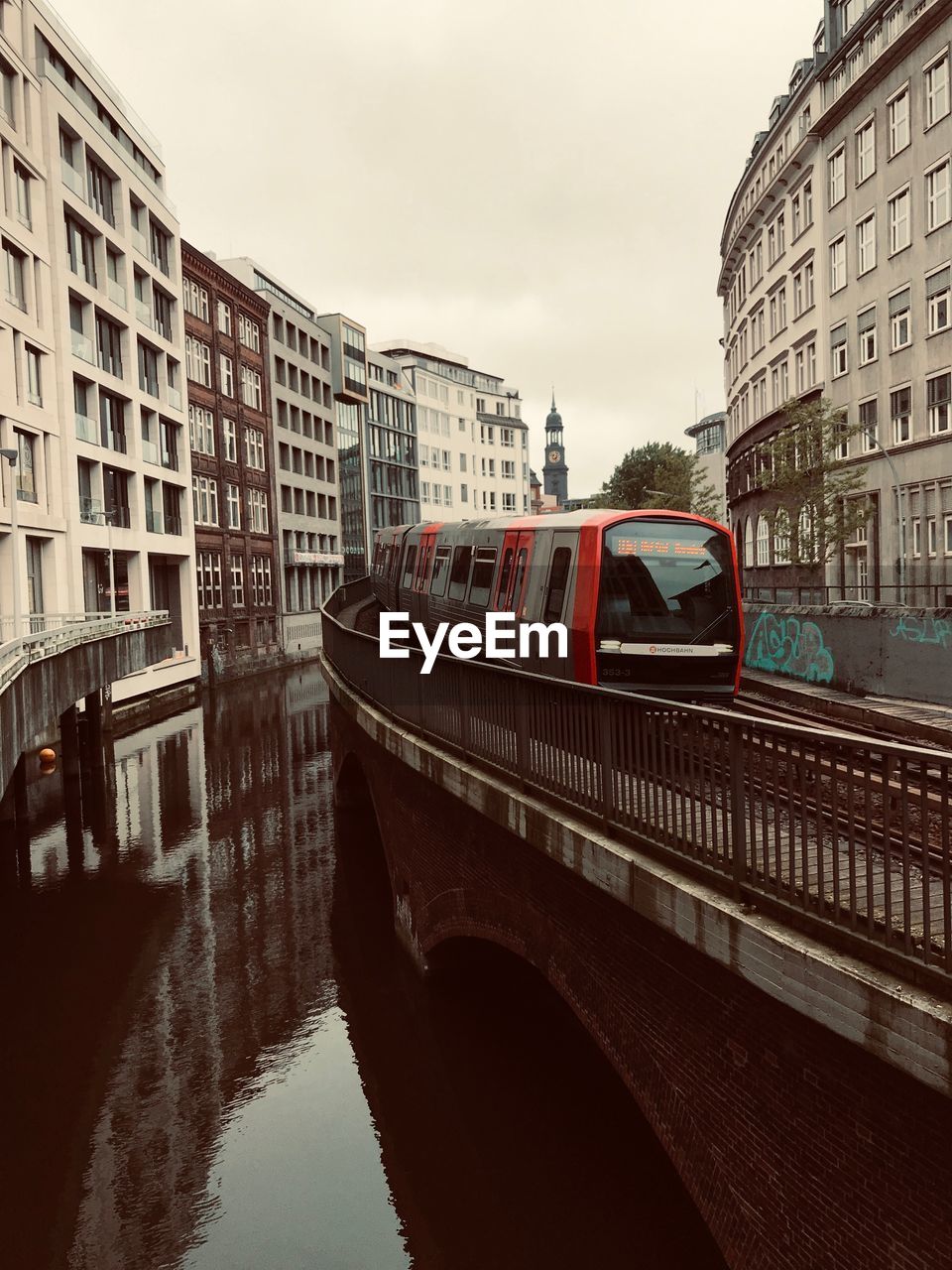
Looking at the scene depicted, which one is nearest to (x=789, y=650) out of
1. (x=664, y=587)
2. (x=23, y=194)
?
(x=664, y=587)

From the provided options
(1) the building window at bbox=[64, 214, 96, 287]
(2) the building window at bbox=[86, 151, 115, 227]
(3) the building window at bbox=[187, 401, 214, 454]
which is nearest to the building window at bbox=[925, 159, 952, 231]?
(1) the building window at bbox=[64, 214, 96, 287]

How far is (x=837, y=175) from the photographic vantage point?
4031 cm

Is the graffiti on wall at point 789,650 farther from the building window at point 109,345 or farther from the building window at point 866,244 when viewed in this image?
the building window at point 109,345

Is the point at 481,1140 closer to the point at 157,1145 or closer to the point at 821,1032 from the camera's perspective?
the point at 157,1145

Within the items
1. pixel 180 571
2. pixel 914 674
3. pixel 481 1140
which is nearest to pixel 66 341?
pixel 180 571

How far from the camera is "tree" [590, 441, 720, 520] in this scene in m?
63.5

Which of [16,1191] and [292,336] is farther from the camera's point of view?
[292,336]

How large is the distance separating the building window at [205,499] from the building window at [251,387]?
721 cm

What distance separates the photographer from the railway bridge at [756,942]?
188 inches

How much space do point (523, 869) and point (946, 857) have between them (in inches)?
205

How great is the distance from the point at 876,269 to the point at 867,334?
7.55ft

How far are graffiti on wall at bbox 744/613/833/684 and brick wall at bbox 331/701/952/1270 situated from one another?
16.3 m

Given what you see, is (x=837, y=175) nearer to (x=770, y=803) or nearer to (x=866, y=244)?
(x=866, y=244)

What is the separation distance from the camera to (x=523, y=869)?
30.9ft
